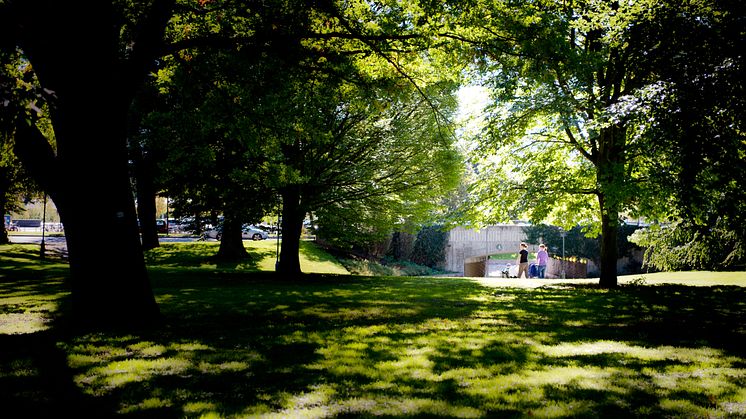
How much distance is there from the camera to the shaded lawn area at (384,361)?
4.17 m

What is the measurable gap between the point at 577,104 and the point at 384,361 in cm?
1063

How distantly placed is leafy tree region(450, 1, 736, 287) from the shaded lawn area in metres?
3.94

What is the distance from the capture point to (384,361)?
5.65 m

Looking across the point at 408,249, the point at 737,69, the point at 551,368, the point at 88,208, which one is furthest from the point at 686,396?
the point at 408,249

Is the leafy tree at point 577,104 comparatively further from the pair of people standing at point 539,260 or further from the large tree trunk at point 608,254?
the pair of people standing at point 539,260

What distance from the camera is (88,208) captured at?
297 inches

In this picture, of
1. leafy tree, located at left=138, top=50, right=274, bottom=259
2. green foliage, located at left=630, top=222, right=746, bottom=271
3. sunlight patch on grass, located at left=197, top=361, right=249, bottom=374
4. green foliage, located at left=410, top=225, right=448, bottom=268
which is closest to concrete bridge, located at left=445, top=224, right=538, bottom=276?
green foliage, located at left=410, top=225, right=448, bottom=268

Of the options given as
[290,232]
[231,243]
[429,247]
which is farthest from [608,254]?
[231,243]

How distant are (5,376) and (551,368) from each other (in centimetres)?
558

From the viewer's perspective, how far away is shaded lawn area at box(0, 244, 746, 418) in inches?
164

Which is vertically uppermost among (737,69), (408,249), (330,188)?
(737,69)

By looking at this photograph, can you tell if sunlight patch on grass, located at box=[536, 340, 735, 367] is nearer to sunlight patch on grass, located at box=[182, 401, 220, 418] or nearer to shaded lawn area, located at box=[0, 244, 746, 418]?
shaded lawn area, located at box=[0, 244, 746, 418]

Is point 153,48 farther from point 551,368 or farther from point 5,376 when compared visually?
point 551,368

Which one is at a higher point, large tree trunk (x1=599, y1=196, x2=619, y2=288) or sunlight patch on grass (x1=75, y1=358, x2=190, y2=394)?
large tree trunk (x1=599, y1=196, x2=619, y2=288)
